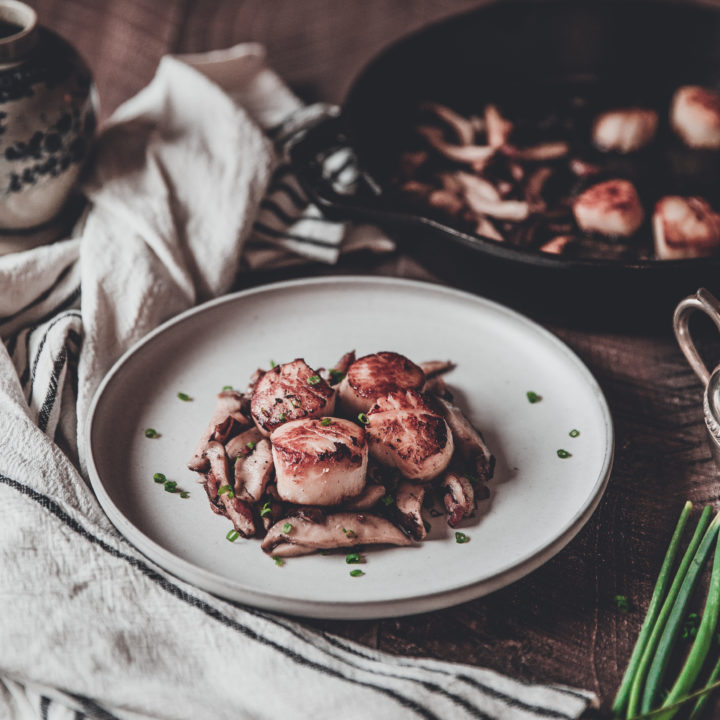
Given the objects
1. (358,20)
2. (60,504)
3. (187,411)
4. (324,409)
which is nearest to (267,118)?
(358,20)

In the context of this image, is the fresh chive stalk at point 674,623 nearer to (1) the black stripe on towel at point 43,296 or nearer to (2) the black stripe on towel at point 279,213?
(2) the black stripe on towel at point 279,213

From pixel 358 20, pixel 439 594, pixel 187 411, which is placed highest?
pixel 358 20

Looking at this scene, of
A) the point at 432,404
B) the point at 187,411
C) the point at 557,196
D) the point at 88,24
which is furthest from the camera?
the point at 88,24

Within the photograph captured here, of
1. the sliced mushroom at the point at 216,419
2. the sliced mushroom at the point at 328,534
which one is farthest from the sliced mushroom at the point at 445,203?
the sliced mushroom at the point at 328,534

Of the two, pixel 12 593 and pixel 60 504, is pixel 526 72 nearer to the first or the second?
pixel 60 504

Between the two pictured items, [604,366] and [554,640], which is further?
[604,366]

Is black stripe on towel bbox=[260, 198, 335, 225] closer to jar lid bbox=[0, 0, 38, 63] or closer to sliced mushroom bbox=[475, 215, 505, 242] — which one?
sliced mushroom bbox=[475, 215, 505, 242]

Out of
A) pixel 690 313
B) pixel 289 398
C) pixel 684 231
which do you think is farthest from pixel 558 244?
pixel 289 398
